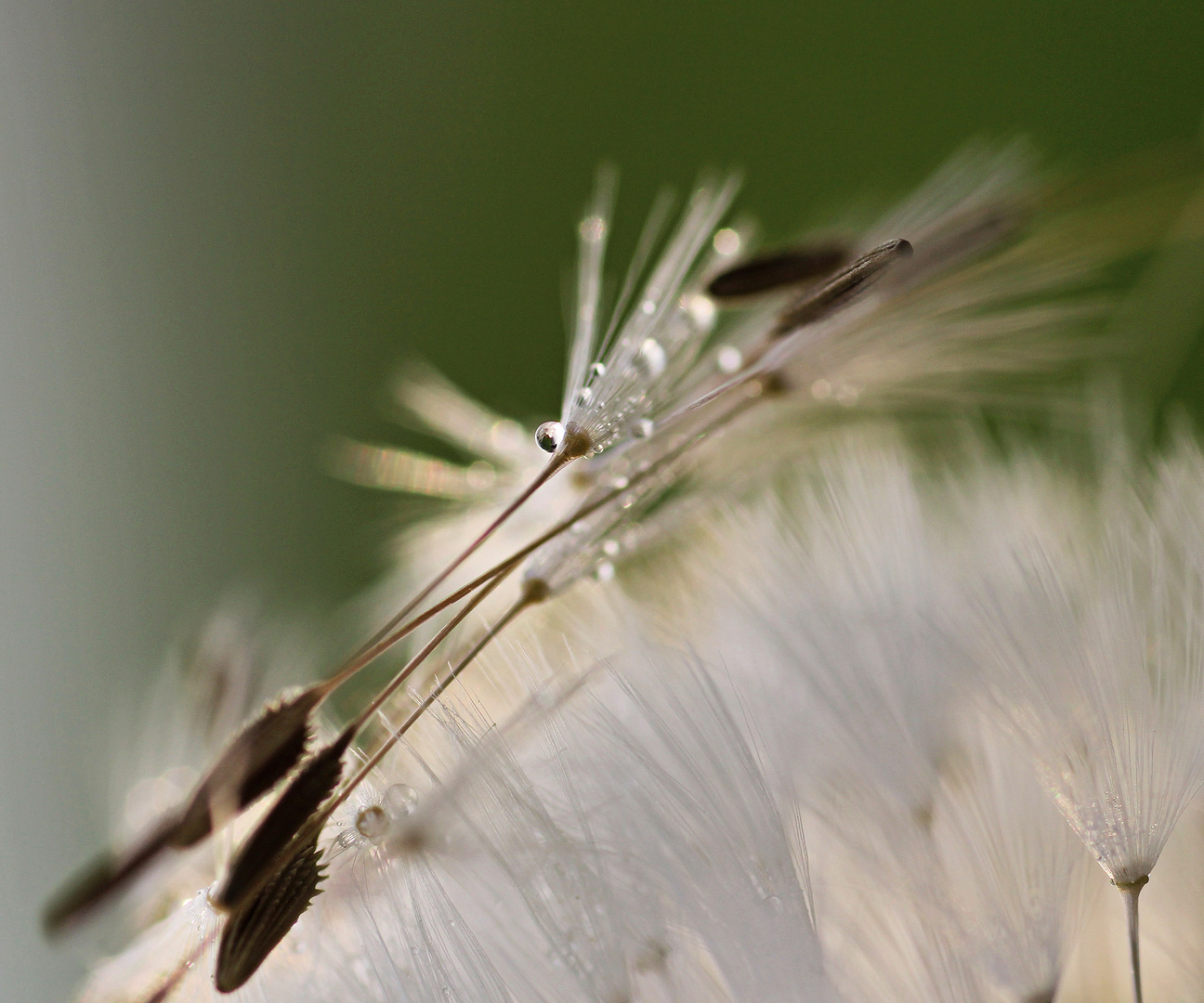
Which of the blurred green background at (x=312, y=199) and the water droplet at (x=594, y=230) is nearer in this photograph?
the water droplet at (x=594, y=230)

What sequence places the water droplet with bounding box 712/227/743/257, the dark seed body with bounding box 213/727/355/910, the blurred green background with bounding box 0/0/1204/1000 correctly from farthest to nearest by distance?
the blurred green background with bounding box 0/0/1204/1000 < the water droplet with bounding box 712/227/743/257 < the dark seed body with bounding box 213/727/355/910

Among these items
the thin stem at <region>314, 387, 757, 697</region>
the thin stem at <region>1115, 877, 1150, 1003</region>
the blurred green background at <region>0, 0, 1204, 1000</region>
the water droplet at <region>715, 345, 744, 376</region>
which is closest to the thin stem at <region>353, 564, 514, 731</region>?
the thin stem at <region>314, 387, 757, 697</region>

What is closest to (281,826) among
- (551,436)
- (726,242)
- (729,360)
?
(551,436)

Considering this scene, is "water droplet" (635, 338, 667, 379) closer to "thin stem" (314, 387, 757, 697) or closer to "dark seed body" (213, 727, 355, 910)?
"thin stem" (314, 387, 757, 697)

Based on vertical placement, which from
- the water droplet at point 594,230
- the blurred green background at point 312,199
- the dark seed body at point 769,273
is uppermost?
the blurred green background at point 312,199

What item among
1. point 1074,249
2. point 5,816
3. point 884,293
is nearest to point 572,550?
point 884,293

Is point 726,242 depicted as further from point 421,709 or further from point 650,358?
point 421,709

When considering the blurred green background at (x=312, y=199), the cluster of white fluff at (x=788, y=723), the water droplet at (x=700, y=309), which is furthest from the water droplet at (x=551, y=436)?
the blurred green background at (x=312, y=199)

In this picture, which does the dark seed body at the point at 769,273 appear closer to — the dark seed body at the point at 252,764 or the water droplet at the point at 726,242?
the water droplet at the point at 726,242
